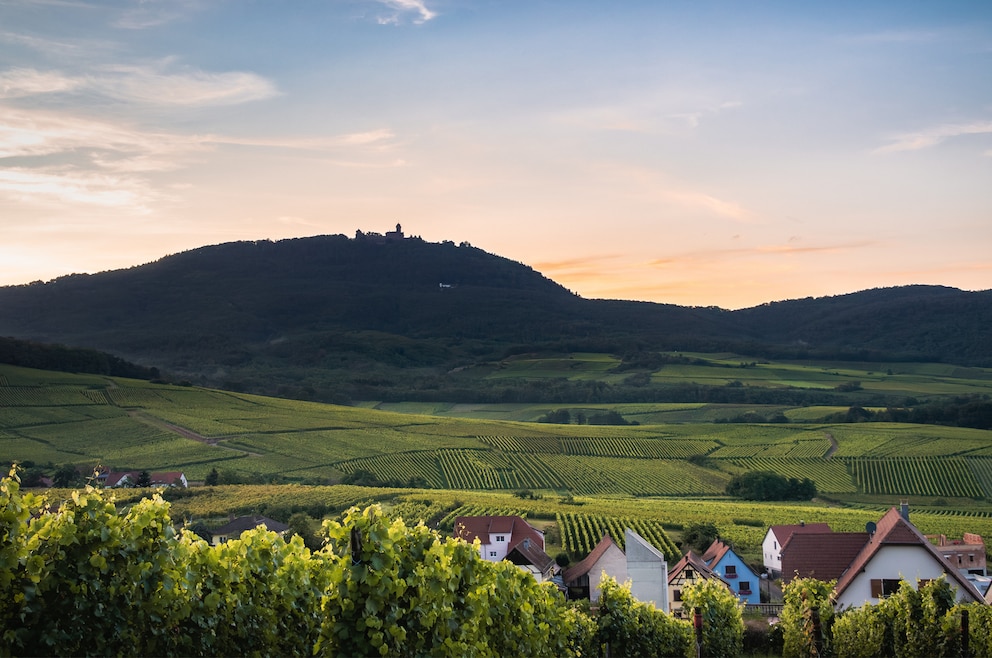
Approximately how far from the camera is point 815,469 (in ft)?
310

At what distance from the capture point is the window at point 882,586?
28234mm

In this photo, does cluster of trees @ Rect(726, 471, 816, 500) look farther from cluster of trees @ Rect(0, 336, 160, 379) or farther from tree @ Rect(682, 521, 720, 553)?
cluster of trees @ Rect(0, 336, 160, 379)

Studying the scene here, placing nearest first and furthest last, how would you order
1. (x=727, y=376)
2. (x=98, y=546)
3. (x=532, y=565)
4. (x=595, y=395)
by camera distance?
(x=98, y=546)
(x=532, y=565)
(x=595, y=395)
(x=727, y=376)

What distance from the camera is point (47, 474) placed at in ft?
258

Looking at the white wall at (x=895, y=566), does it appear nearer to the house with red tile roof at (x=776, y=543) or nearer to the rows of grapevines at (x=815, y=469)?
the house with red tile roof at (x=776, y=543)

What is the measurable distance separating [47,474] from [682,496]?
5770cm

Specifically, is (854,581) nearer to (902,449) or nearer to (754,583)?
(754,583)

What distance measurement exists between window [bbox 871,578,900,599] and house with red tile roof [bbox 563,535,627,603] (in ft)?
43.9

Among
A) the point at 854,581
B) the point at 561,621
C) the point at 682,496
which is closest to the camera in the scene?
the point at 561,621

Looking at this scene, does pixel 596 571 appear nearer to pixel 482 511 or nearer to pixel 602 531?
pixel 602 531

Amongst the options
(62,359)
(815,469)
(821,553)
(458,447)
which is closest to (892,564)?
(821,553)

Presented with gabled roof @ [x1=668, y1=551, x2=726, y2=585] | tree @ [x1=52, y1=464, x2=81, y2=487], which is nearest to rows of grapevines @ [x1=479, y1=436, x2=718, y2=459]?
tree @ [x1=52, y1=464, x2=81, y2=487]

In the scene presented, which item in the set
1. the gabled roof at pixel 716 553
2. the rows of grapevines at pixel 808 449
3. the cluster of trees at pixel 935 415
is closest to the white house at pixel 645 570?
the gabled roof at pixel 716 553

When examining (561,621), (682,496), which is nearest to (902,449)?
(682,496)
